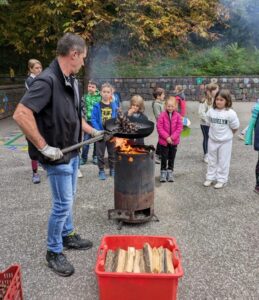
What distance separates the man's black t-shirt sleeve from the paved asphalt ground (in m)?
1.61

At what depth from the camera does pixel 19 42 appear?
13586 mm

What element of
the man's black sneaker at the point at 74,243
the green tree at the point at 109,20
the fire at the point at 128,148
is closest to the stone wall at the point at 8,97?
the green tree at the point at 109,20

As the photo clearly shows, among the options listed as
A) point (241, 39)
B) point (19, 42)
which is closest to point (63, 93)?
point (19, 42)

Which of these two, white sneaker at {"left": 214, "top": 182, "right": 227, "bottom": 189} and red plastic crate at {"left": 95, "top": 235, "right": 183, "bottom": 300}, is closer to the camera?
red plastic crate at {"left": 95, "top": 235, "right": 183, "bottom": 300}

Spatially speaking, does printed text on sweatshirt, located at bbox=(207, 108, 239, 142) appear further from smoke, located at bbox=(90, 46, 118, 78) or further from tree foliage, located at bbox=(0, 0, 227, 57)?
smoke, located at bbox=(90, 46, 118, 78)

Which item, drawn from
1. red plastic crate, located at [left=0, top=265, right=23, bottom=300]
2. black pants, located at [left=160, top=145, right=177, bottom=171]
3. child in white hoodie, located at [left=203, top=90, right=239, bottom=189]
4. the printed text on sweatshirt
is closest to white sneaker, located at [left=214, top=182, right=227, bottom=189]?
child in white hoodie, located at [left=203, top=90, right=239, bottom=189]

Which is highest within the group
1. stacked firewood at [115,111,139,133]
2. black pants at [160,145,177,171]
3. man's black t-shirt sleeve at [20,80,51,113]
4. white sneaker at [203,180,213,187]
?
man's black t-shirt sleeve at [20,80,51,113]

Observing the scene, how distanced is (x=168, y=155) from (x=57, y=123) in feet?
11.3

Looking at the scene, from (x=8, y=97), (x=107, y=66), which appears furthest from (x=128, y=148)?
(x=107, y=66)

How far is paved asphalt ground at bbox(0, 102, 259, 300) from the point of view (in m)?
3.50

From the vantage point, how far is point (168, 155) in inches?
256

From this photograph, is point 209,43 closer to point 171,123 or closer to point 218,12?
point 218,12

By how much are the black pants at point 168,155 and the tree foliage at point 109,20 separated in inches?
240

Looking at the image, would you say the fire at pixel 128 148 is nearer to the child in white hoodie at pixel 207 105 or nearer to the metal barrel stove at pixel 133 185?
the metal barrel stove at pixel 133 185
